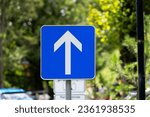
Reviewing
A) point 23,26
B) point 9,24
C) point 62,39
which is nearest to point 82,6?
point 23,26

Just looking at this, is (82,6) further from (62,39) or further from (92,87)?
(62,39)

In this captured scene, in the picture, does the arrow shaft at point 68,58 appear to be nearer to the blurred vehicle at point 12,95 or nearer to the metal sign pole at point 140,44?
the metal sign pole at point 140,44

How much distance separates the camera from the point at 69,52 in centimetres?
831

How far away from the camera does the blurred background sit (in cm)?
1520

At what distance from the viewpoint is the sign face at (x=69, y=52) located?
8305 mm

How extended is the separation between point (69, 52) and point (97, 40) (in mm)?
45657

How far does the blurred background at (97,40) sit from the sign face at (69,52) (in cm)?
575

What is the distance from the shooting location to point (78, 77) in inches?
327

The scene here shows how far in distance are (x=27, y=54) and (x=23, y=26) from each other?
8.31 ft

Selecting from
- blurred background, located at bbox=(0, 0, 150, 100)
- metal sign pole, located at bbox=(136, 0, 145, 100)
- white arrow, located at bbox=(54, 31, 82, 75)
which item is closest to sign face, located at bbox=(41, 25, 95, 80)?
white arrow, located at bbox=(54, 31, 82, 75)

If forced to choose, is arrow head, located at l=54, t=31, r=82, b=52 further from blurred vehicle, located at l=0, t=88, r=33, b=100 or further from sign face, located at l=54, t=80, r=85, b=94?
blurred vehicle, located at l=0, t=88, r=33, b=100

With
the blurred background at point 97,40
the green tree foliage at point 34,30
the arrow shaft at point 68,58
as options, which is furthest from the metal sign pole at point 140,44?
the green tree foliage at point 34,30

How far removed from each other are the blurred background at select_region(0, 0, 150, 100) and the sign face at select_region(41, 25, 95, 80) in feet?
18.9

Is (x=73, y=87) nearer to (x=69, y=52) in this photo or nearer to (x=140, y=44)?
(x=140, y=44)
